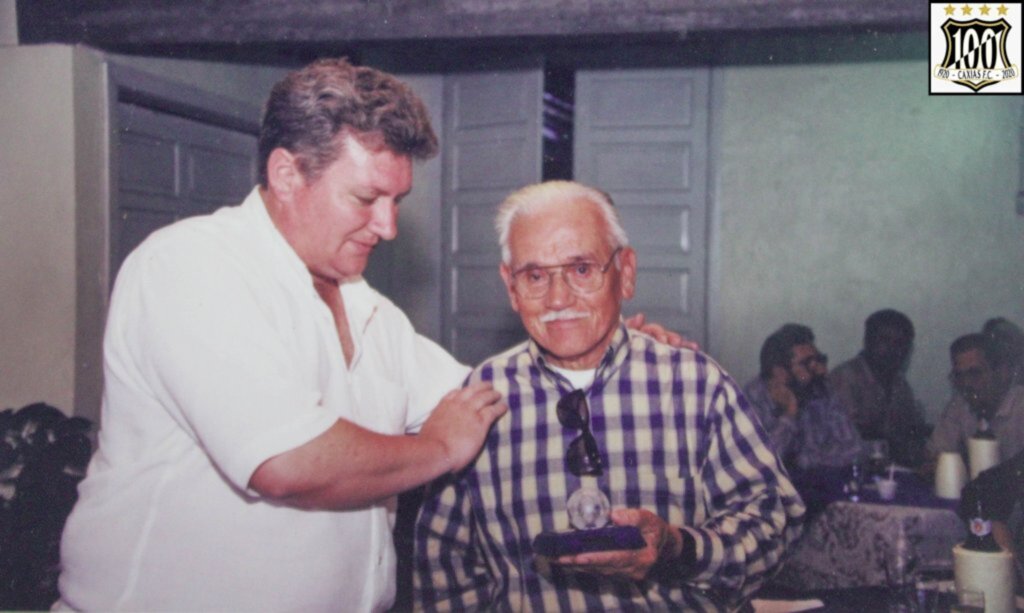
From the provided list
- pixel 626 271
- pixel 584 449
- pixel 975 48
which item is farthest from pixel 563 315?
pixel 975 48

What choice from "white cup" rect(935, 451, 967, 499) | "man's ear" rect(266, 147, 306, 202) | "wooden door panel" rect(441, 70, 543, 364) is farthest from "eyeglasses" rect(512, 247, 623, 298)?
"wooden door panel" rect(441, 70, 543, 364)

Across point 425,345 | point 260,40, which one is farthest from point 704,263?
point 425,345

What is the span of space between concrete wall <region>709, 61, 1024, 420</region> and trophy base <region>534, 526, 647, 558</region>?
4.60m

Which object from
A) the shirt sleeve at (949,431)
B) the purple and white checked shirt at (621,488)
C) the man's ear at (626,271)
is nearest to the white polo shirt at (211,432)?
the purple and white checked shirt at (621,488)

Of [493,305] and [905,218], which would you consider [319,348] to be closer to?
[493,305]

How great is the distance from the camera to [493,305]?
20.0ft

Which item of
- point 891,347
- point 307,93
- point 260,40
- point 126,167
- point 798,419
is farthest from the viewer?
point 891,347

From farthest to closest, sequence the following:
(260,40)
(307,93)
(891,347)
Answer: (891,347) < (260,40) < (307,93)

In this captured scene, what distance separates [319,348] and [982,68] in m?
1.70

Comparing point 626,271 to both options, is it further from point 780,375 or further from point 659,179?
point 659,179

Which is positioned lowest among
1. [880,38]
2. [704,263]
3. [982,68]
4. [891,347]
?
[891,347]

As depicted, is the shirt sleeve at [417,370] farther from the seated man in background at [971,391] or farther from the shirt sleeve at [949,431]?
the shirt sleeve at [949,431]

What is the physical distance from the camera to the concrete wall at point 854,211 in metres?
6.11

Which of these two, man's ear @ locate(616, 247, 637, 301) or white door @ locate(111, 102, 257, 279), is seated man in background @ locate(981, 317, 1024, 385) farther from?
white door @ locate(111, 102, 257, 279)
